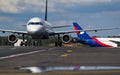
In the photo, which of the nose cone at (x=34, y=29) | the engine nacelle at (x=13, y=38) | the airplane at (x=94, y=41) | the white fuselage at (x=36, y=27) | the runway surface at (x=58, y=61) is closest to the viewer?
the runway surface at (x=58, y=61)

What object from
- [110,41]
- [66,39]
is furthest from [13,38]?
[110,41]

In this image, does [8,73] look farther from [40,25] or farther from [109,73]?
[40,25]

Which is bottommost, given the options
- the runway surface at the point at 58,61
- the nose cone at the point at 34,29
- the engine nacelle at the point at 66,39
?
the runway surface at the point at 58,61

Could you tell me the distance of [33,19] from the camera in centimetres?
5062

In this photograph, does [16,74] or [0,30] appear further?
[0,30]

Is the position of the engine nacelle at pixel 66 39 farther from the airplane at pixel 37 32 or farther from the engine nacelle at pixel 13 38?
the engine nacelle at pixel 13 38

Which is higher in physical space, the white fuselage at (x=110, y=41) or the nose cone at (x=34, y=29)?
the nose cone at (x=34, y=29)

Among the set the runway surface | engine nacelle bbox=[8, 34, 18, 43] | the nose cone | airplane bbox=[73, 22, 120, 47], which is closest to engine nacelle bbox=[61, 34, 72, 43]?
the nose cone

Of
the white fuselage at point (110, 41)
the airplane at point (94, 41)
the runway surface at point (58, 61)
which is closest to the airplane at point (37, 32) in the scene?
the airplane at point (94, 41)

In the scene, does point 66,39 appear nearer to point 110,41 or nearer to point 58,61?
point 110,41

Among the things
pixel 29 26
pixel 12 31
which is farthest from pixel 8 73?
pixel 12 31

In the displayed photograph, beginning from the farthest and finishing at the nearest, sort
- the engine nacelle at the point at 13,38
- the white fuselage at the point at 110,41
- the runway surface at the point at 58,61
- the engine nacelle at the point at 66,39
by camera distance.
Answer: the white fuselage at the point at 110,41, the engine nacelle at the point at 66,39, the engine nacelle at the point at 13,38, the runway surface at the point at 58,61

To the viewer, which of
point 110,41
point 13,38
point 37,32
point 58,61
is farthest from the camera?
point 110,41

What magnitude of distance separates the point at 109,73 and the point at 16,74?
8.59 feet
